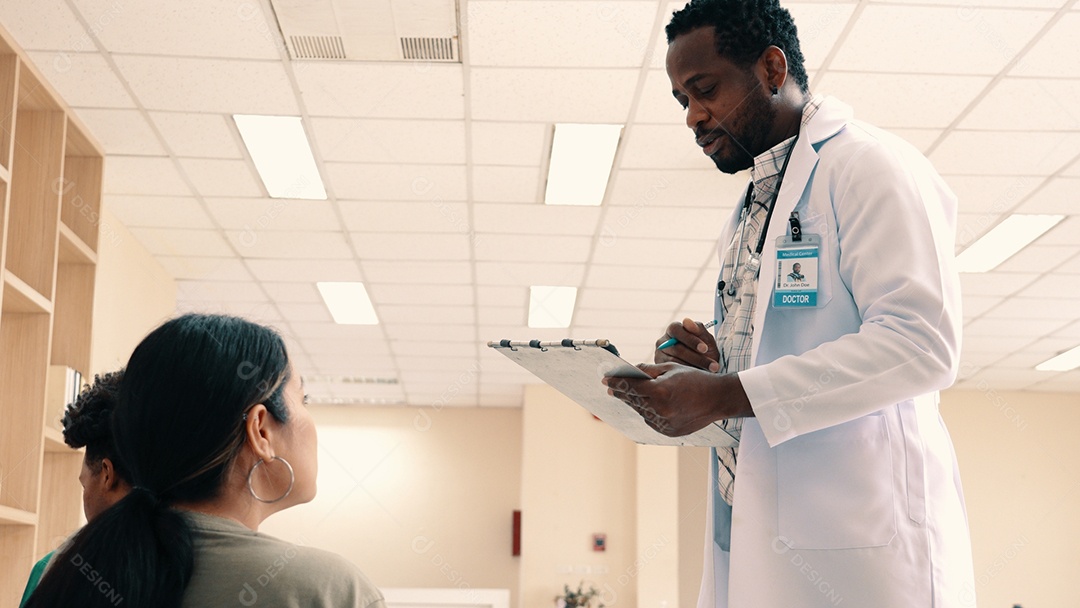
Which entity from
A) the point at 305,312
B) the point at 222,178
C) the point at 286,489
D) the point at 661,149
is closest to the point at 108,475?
the point at 286,489

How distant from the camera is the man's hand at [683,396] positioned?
136cm

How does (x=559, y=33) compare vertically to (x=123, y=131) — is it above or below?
above

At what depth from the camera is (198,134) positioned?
527cm

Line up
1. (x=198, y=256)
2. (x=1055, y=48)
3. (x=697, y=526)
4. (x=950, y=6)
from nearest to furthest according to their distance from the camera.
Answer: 1. (x=697, y=526)
2. (x=950, y=6)
3. (x=1055, y=48)
4. (x=198, y=256)

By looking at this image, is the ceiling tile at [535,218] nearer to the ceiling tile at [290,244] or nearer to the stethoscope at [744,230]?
the ceiling tile at [290,244]

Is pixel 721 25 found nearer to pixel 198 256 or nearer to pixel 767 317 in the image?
pixel 767 317

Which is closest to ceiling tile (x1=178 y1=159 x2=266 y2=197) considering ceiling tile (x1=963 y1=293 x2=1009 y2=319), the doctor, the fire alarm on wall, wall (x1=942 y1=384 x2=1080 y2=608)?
the doctor

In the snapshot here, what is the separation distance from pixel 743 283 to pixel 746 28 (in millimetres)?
433

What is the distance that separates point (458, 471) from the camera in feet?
42.0

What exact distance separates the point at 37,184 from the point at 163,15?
104 cm

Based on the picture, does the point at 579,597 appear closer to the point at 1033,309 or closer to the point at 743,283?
the point at 1033,309

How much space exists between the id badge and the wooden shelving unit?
345 centimetres

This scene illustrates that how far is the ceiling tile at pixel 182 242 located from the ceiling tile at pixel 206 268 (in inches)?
4.2

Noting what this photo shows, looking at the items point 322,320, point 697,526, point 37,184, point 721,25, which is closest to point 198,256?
point 322,320
